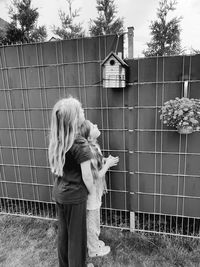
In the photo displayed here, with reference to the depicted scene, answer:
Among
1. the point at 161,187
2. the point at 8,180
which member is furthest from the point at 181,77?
the point at 8,180

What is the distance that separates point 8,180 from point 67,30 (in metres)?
6.58

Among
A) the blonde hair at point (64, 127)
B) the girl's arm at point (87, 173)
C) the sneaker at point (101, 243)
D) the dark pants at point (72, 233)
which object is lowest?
the sneaker at point (101, 243)

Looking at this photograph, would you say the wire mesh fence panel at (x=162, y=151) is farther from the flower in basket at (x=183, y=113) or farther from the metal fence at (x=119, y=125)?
the flower in basket at (x=183, y=113)

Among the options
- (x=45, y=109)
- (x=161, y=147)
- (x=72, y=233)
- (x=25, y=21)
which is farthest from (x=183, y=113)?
(x=25, y=21)

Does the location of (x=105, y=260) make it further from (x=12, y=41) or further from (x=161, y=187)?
(x=12, y=41)

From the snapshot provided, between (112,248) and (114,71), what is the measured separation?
175cm

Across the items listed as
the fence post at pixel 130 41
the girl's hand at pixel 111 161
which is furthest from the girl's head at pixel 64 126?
the fence post at pixel 130 41

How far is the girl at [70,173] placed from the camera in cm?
147

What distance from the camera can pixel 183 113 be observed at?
182cm

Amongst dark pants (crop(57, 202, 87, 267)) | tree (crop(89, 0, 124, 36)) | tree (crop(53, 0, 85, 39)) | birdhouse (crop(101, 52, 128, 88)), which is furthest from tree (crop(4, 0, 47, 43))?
dark pants (crop(57, 202, 87, 267))

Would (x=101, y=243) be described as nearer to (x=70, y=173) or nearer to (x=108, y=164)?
(x=108, y=164)

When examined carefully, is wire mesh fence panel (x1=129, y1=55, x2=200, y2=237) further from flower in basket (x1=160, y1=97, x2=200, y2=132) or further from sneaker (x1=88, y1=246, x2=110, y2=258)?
sneaker (x1=88, y1=246, x2=110, y2=258)

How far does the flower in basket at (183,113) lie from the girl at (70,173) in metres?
0.81

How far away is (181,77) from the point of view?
78.6 inches
